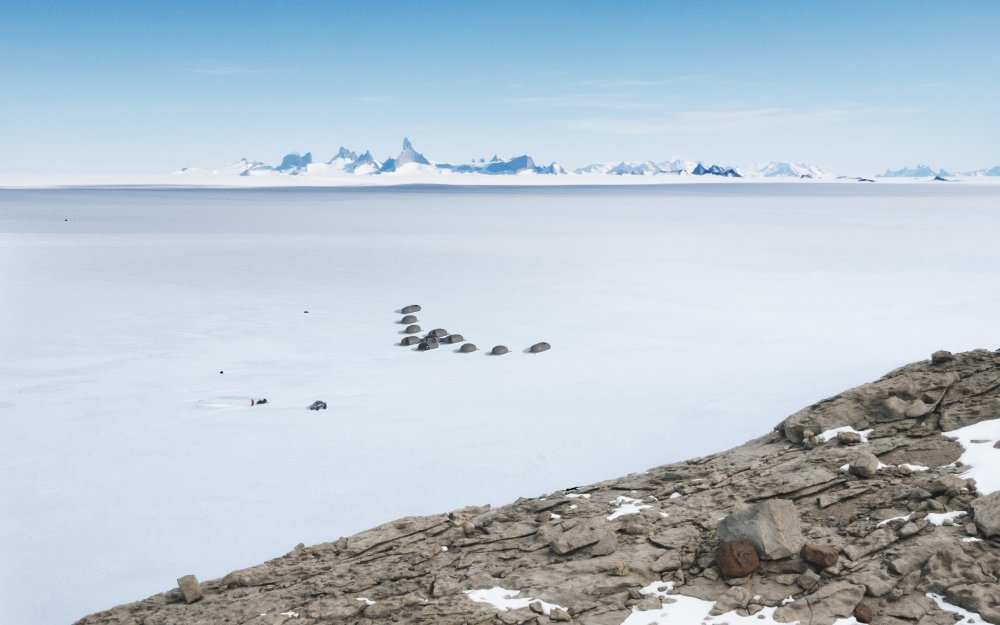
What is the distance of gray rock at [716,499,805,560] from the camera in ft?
19.6

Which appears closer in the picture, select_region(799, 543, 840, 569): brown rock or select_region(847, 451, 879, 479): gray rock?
select_region(799, 543, 840, 569): brown rock

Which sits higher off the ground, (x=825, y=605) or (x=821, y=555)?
(x=821, y=555)

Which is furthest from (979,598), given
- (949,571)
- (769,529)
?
(769,529)

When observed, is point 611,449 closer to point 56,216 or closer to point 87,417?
point 87,417

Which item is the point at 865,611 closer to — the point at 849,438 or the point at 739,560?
the point at 739,560

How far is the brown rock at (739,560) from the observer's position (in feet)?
19.5

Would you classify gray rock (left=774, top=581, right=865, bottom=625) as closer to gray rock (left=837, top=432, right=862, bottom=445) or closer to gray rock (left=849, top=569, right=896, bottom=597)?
gray rock (left=849, top=569, right=896, bottom=597)

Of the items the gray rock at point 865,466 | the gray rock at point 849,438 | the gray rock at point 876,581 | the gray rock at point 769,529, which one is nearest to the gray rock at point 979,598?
the gray rock at point 876,581

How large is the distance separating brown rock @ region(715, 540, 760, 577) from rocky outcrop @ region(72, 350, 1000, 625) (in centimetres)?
1

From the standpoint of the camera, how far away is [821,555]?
5.85m

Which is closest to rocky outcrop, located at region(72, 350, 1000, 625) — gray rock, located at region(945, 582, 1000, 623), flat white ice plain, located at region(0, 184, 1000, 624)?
gray rock, located at region(945, 582, 1000, 623)

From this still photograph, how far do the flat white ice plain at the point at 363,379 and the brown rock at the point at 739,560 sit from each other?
5197 mm

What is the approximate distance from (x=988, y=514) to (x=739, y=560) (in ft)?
5.95

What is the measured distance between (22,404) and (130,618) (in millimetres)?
10441
